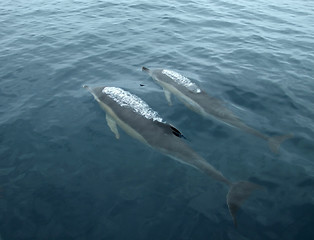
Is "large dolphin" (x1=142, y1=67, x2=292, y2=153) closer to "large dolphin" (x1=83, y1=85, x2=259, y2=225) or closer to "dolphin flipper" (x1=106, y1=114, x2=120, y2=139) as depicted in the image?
"large dolphin" (x1=83, y1=85, x2=259, y2=225)

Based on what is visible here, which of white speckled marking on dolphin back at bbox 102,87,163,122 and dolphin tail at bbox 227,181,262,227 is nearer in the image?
dolphin tail at bbox 227,181,262,227

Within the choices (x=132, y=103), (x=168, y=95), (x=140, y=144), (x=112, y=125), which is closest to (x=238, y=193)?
(x=140, y=144)

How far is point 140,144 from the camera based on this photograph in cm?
929

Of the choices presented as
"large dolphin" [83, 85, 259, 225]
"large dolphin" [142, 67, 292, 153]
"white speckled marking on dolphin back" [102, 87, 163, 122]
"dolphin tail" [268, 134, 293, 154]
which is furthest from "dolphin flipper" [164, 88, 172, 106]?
→ "dolphin tail" [268, 134, 293, 154]

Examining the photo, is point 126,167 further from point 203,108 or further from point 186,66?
point 186,66

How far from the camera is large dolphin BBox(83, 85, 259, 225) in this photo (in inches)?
294

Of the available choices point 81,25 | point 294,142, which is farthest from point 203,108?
point 81,25

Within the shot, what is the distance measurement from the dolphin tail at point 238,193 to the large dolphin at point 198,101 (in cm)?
209

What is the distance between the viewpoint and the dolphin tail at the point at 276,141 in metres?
9.00

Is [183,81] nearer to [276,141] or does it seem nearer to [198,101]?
[198,101]

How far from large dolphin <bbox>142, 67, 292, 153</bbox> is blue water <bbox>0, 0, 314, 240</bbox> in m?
0.31

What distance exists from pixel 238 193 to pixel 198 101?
15.2 ft

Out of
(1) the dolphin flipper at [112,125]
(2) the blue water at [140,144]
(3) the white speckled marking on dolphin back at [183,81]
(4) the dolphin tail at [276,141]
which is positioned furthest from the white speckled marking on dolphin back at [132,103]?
(4) the dolphin tail at [276,141]

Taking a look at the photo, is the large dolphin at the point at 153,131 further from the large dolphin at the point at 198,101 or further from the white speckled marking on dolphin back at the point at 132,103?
the large dolphin at the point at 198,101
